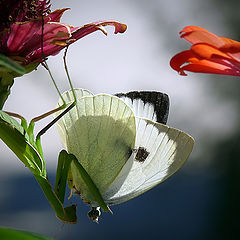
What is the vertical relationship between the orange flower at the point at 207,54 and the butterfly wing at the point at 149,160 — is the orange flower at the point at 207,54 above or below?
above

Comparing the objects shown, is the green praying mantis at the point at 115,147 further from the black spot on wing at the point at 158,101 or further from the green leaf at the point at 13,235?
the green leaf at the point at 13,235

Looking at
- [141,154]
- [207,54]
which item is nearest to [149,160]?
[141,154]

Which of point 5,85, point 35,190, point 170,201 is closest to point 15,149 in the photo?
point 5,85

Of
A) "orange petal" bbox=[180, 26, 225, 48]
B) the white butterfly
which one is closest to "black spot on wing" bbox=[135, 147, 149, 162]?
the white butterfly

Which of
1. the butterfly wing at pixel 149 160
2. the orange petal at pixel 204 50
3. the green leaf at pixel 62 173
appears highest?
the orange petal at pixel 204 50

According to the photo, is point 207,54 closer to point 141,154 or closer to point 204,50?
point 204,50

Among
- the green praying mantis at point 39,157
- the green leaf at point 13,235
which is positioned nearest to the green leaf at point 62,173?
the green praying mantis at point 39,157

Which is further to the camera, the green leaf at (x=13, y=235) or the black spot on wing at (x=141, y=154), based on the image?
the black spot on wing at (x=141, y=154)
